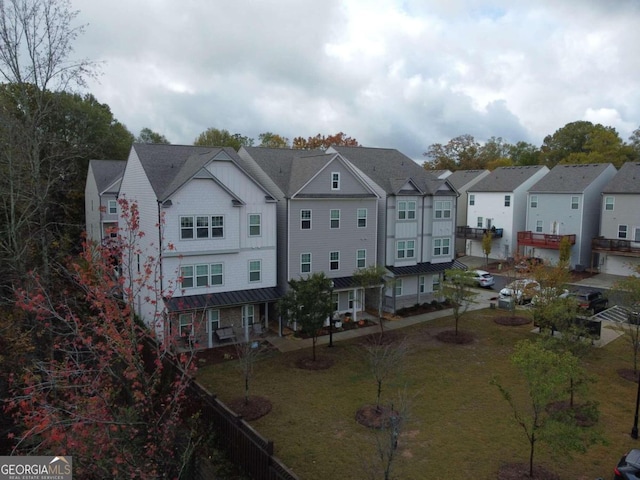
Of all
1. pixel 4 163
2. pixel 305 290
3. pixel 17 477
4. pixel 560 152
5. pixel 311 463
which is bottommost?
pixel 311 463

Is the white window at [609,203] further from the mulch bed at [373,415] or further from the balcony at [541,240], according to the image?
the mulch bed at [373,415]

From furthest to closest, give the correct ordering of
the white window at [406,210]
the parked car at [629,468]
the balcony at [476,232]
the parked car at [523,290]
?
the balcony at [476,232] → the white window at [406,210] → the parked car at [523,290] → the parked car at [629,468]

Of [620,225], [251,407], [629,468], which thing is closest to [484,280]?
[620,225]

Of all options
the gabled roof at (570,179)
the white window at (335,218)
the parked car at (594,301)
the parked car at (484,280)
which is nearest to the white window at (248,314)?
the white window at (335,218)

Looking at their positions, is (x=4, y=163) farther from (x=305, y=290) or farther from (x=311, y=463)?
(x=311, y=463)

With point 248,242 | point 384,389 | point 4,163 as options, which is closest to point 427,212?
point 248,242

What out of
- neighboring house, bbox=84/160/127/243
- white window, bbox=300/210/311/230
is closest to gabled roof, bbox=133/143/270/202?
white window, bbox=300/210/311/230
